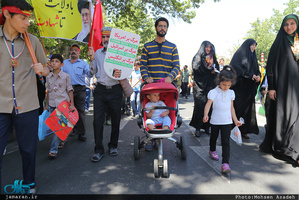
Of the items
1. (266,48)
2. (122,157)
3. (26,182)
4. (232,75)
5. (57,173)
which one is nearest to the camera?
(26,182)

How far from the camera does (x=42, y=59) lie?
2.78m

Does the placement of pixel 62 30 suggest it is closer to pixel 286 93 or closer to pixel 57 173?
pixel 57 173

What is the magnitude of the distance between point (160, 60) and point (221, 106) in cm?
145

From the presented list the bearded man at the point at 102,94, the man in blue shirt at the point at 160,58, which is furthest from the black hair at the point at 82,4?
the man in blue shirt at the point at 160,58

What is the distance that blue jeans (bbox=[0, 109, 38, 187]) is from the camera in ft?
8.25

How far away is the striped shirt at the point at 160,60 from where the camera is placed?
411cm

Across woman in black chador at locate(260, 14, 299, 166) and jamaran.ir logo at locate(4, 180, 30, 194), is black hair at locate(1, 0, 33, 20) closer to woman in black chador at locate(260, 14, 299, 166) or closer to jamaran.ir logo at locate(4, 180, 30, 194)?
jamaran.ir logo at locate(4, 180, 30, 194)

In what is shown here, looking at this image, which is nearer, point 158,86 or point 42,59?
point 42,59

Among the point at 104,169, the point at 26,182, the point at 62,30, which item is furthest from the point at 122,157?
the point at 62,30

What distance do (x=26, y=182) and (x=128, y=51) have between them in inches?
102

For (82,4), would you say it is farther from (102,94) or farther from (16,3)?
(16,3)

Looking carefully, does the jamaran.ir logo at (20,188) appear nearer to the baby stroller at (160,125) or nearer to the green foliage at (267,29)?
the baby stroller at (160,125)

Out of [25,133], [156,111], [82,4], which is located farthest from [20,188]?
[82,4]

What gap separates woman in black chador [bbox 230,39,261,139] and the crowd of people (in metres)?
0.02
